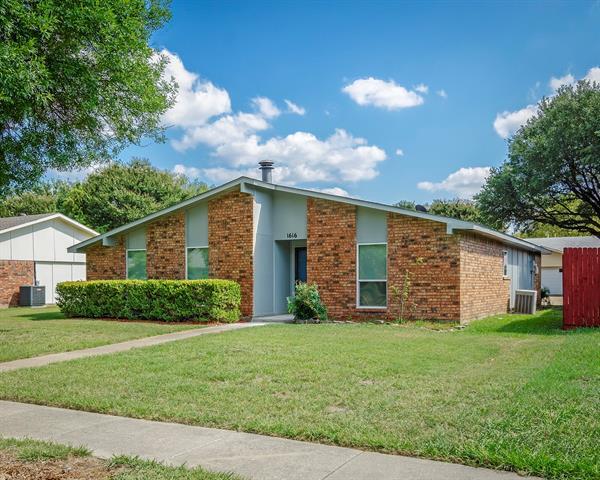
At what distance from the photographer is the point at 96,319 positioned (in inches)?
687

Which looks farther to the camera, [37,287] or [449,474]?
[37,287]

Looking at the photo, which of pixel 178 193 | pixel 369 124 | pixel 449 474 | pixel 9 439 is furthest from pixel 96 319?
pixel 178 193

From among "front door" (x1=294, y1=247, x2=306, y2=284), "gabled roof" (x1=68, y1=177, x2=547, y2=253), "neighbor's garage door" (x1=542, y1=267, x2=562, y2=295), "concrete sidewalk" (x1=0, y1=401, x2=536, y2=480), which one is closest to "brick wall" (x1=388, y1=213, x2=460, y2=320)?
"gabled roof" (x1=68, y1=177, x2=547, y2=253)

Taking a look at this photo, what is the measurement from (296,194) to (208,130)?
11.3 m

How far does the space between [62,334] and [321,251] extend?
726cm

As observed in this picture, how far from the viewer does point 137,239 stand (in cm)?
1942

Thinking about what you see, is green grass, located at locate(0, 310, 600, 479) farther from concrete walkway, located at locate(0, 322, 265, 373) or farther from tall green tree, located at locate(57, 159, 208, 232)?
tall green tree, located at locate(57, 159, 208, 232)

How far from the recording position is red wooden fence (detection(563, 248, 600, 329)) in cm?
1338

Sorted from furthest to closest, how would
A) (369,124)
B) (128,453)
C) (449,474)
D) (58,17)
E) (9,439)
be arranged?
(369,124)
(58,17)
(9,439)
(128,453)
(449,474)

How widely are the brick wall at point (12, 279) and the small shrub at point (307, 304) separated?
17.4 meters

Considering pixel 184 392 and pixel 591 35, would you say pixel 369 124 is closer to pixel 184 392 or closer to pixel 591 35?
pixel 591 35

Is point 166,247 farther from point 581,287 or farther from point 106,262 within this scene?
point 581,287

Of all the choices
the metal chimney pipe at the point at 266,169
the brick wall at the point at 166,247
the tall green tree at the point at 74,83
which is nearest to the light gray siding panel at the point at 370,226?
the metal chimney pipe at the point at 266,169

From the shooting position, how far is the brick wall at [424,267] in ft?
48.1
